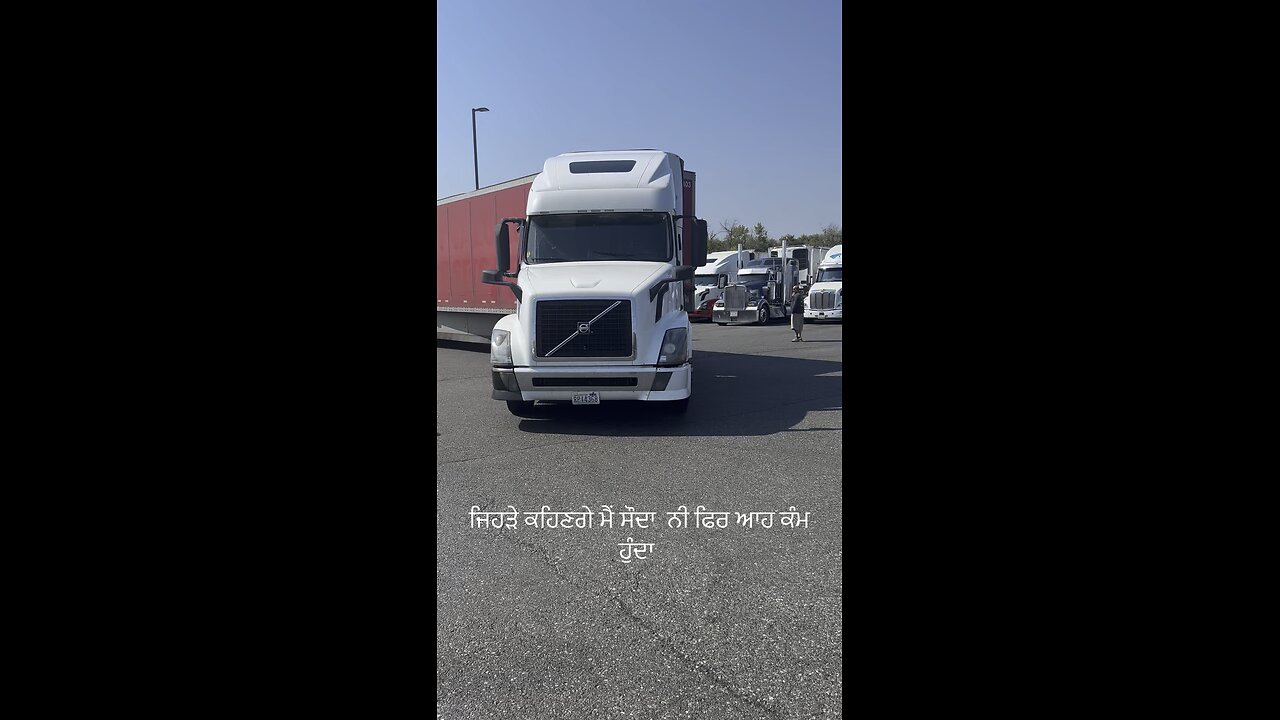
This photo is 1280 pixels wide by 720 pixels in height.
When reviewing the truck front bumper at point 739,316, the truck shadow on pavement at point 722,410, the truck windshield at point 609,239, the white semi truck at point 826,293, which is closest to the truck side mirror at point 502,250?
the truck windshield at point 609,239

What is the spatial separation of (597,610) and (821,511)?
209cm

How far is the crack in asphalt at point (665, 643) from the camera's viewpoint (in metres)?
2.65

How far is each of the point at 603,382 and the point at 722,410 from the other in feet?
6.19

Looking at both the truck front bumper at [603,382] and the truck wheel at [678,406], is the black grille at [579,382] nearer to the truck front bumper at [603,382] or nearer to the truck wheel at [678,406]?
Answer: the truck front bumper at [603,382]

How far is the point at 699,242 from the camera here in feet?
31.7

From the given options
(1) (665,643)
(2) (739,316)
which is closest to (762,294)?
(2) (739,316)

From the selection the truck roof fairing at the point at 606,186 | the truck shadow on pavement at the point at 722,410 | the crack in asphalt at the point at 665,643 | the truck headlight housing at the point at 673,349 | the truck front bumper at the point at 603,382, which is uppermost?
the truck roof fairing at the point at 606,186

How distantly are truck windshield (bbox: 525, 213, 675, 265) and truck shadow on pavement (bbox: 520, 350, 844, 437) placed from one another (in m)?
1.87

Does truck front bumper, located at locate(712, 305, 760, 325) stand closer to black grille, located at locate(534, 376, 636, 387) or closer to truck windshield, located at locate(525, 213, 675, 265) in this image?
truck windshield, located at locate(525, 213, 675, 265)

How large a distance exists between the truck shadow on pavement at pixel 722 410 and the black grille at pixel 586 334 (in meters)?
0.86

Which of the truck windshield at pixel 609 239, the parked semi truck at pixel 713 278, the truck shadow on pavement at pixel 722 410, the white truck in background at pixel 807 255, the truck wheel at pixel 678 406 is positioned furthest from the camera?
the white truck in background at pixel 807 255

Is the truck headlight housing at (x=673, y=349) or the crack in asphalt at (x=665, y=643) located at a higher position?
the truck headlight housing at (x=673, y=349)
